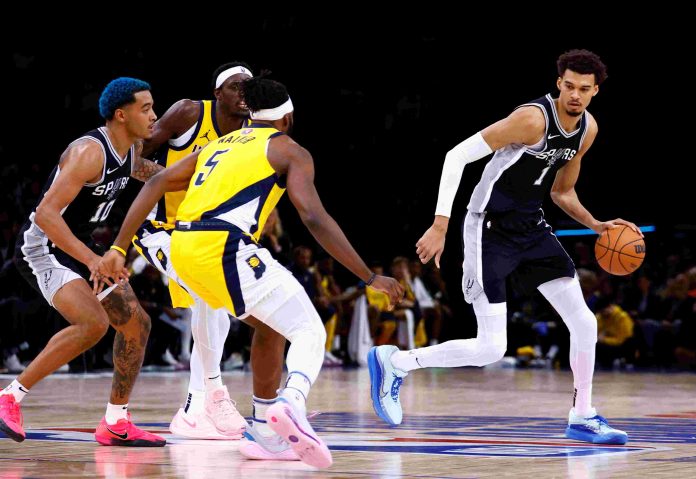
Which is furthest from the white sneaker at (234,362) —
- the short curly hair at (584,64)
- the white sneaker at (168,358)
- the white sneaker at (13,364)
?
the short curly hair at (584,64)

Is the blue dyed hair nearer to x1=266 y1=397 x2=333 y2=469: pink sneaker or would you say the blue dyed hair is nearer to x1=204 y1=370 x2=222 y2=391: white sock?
x1=204 y1=370 x2=222 y2=391: white sock

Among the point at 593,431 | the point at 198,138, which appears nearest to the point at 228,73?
the point at 198,138

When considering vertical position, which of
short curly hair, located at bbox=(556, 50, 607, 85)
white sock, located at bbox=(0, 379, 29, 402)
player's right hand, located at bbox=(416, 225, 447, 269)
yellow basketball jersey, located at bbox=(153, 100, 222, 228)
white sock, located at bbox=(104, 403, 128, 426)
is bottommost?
white sock, located at bbox=(104, 403, 128, 426)

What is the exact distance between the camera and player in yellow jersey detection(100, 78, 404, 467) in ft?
14.3

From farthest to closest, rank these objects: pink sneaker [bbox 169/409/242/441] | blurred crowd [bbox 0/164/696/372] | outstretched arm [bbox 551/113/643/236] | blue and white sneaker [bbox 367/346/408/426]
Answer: blurred crowd [bbox 0/164/696/372] → blue and white sneaker [bbox 367/346/408/426] → outstretched arm [bbox 551/113/643/236] → pink sneaker [bbox 169/409/242/441]

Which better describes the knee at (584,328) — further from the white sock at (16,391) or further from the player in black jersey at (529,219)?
the white sock at (16,391)

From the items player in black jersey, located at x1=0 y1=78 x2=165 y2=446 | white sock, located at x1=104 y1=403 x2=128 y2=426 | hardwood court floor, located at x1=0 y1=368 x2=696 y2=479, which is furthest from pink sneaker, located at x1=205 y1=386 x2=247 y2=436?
white sock, located at x1=104 y1=403 x2=128 y2=426

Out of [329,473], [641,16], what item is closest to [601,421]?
[329,473]

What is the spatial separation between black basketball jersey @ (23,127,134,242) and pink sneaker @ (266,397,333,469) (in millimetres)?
1753

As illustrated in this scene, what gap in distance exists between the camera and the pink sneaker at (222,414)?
552cm

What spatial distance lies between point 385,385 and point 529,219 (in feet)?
3.66

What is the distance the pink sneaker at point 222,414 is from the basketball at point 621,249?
192 centimetres

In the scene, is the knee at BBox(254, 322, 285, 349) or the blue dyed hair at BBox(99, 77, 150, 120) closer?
the knee at BBox(254, 322, 285, 349)

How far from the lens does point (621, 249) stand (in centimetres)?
579
